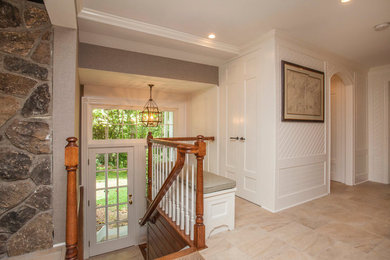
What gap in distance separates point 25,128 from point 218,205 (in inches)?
81.0

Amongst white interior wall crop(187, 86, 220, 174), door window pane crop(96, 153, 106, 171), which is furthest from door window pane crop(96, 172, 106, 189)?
white interior wall crop(187, 86, 220, 174)

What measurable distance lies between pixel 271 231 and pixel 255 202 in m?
0.79

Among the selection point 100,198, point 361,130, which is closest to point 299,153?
point 361,130

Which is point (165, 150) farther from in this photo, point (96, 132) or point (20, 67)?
point (96, 132)

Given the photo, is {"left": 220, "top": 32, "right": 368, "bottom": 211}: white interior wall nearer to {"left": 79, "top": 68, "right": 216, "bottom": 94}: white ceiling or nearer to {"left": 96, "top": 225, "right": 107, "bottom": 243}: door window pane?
{"left": 79, "top": 68, "right": 216, "bottom": 94}: white ceiling

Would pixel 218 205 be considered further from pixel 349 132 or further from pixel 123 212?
pixel 349 132

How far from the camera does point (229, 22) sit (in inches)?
97.9

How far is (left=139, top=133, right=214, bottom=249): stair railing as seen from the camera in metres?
1.87

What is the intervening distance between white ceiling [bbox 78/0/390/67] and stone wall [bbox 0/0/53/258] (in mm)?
561

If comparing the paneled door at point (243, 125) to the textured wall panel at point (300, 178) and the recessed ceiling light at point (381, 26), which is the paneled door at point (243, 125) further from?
the recessed ceiling light at point (381, 26)

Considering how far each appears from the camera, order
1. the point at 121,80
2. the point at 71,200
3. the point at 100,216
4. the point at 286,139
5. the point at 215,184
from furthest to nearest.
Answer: the point at 100,216, the point at 121,80, the point at 286,139, the point at 215,184, the point at 71,200

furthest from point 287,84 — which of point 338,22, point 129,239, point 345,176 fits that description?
point 129,239

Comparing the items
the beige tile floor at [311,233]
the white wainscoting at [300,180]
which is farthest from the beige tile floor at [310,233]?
the white wainscoting at [300,180]

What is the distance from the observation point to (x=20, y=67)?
1947mm
